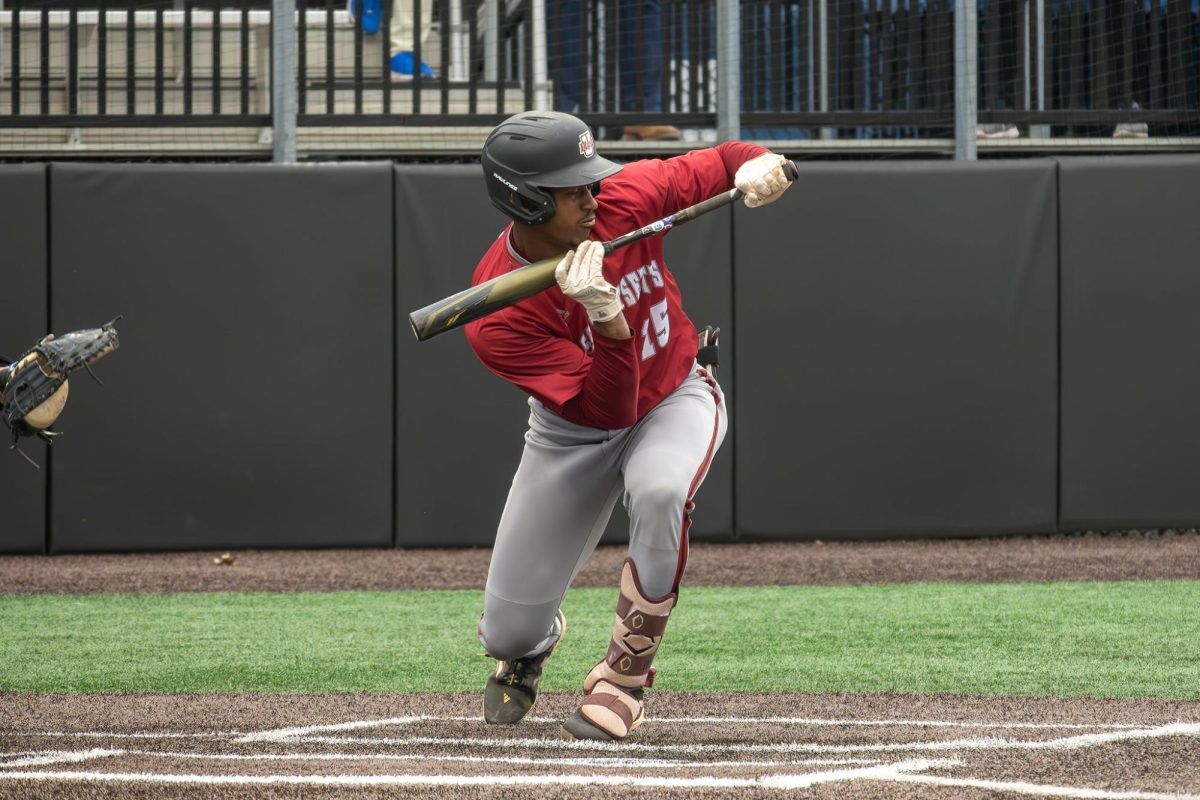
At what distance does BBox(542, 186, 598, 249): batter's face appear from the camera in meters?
4.32

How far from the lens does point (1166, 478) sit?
31.6 feet

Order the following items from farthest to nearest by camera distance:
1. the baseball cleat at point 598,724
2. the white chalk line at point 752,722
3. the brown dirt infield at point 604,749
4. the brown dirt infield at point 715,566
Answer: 1. the brown dirt infield at point 715,566
2. the white chalk line at point 752,722
3. the baseball cleat at point 598,724
4. the brown dirt infield at point 604,749

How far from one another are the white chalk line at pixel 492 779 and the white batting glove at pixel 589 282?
3.99 feet

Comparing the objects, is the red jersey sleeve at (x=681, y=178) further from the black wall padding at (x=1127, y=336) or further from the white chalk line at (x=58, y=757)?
the black wall padding at (x=1127, y=336)

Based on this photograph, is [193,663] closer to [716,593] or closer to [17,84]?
[716,593]

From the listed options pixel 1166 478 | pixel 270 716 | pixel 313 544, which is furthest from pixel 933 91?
pixel 270 716

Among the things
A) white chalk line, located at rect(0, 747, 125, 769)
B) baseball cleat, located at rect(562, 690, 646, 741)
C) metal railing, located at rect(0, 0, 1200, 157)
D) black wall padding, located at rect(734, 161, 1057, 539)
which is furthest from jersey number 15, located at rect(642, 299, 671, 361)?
metal railing, located at rect(0, 0, 1200, 157)

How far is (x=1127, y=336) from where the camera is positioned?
31.4 feet

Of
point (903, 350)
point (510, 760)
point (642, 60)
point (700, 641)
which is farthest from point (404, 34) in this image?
point (510, 760)

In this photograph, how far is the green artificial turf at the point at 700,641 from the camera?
541 centimetres

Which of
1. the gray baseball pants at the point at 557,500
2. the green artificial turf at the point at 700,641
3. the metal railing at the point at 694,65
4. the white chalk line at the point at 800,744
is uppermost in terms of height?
the metal railing at the point at 694,65

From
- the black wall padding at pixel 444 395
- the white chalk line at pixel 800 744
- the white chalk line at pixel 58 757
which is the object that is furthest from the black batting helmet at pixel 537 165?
the black wall padding at pixel 444 395

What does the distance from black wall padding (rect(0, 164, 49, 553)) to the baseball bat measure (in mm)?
5639

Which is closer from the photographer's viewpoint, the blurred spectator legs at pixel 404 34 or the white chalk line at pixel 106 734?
the white chalk line at pixel 106 734
